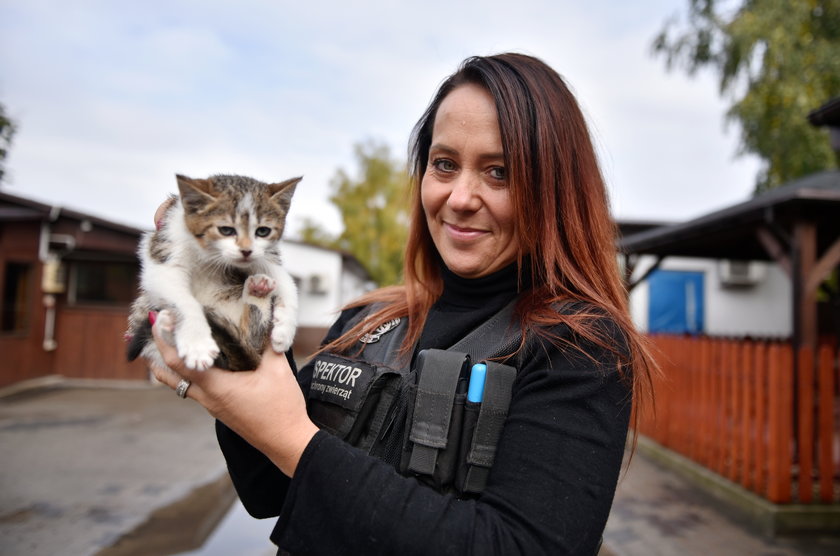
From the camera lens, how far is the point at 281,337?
1.64 m

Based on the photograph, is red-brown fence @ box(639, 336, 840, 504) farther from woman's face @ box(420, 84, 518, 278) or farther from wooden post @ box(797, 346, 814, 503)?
woman's face @ box(420, 84, 518, 278)

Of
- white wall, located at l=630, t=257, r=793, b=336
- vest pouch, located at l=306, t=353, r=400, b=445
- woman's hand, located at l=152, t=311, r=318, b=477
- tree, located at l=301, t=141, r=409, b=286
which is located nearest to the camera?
woman's hand, located at l=152, t=311, r=318, b=477

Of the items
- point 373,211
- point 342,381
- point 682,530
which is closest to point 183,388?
point 342,381

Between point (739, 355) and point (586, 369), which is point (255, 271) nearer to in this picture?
point (586, 369)

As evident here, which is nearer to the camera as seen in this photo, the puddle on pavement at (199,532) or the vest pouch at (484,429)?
the vest pouch at (484,429)

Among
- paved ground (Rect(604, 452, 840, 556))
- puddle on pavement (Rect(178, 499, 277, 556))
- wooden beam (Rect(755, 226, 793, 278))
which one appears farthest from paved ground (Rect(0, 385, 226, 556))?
wooden beam (Rect(755, 226, 793, 278))

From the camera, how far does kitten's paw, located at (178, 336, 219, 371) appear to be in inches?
58.4

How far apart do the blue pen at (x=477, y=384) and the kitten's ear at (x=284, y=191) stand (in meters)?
0.80

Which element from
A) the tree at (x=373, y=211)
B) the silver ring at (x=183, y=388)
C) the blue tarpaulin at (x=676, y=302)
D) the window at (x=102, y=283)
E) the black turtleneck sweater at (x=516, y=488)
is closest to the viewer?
the black turtleneck sweater at (x=516, y=488)

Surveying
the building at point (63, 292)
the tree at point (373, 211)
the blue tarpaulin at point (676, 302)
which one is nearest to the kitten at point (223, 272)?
the building at point (63, 292)

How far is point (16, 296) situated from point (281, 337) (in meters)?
14.5

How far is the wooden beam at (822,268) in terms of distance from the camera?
6.28m

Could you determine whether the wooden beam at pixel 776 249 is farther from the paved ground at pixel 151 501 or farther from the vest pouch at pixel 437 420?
the vest pouch at pixel 437 420

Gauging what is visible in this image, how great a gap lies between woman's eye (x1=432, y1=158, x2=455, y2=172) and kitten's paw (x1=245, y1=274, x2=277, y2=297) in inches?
25.2
